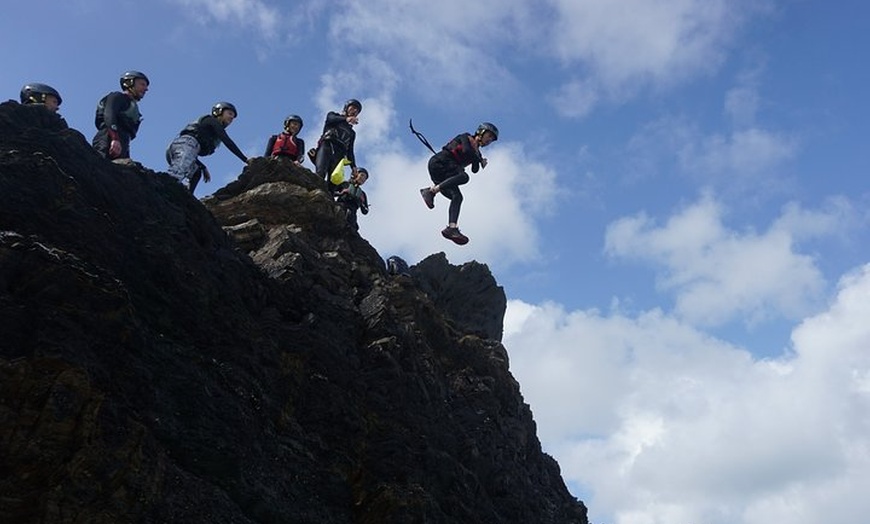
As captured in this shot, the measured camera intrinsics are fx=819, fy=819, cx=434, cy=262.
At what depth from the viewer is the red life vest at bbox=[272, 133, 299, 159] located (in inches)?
948

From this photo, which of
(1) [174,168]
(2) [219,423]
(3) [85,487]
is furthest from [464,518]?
(1) [174,168]

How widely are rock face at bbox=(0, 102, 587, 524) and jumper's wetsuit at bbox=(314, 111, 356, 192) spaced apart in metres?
5.58

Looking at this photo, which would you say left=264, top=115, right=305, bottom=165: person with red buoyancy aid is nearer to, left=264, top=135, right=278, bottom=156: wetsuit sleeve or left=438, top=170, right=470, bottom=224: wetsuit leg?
left=264, top=135, right=278, bottom=156: wetsuit sleeve

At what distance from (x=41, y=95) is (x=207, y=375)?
849 cm

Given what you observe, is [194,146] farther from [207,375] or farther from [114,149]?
[207,375]

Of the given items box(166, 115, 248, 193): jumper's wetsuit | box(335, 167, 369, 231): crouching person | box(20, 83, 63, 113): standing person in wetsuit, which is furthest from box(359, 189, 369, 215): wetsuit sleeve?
box(20, 83, 63, 113): standing person in wetsuit

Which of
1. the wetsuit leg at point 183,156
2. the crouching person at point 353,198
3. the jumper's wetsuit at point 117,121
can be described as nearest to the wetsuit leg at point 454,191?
the crouching person at point 353,198

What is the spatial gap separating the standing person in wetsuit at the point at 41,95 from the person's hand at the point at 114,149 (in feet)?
4.15

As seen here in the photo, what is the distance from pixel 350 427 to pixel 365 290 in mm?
5300

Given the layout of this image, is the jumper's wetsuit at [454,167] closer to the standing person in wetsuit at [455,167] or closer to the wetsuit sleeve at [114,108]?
the standing person in wetsuit at [455,167]

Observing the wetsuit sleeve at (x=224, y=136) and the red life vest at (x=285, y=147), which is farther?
the red life vest at (x=285, y=147)

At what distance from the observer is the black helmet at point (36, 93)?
1680cm

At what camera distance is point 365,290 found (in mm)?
18969

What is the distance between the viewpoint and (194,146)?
1939 cm
